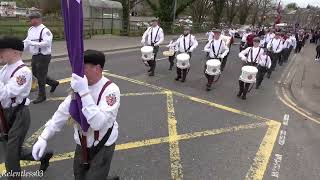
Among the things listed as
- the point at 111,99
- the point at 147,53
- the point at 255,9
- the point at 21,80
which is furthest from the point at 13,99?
the point at 255,9

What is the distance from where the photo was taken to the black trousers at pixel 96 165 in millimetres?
3973

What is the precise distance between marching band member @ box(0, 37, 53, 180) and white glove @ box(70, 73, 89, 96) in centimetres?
160

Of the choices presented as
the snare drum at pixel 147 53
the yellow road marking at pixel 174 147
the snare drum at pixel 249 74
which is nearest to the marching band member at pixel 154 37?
the snare drum at pixel 147 53

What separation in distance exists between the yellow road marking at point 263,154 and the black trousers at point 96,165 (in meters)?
2.93

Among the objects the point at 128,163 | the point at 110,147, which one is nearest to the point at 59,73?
the point at 128,163

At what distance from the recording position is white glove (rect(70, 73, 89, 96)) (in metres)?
3.32

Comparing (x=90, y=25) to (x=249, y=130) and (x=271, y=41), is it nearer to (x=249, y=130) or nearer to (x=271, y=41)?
(x=271, y=41)

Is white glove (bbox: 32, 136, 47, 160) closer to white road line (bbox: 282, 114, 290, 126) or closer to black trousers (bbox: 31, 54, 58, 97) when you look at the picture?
black trousers (bbox: 31, 54, 58, 97)

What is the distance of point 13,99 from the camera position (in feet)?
15.7

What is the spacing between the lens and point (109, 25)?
113ft

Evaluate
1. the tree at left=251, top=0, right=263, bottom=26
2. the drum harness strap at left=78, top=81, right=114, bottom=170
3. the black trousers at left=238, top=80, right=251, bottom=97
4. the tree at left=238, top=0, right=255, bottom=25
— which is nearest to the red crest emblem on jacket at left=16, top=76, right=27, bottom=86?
the drum harness strap at left=78, top=81, right=114, bottom=170

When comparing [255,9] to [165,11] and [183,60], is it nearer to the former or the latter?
[165,11]

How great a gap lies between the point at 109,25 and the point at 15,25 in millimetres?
11054

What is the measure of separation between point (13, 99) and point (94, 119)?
1.68 metres
